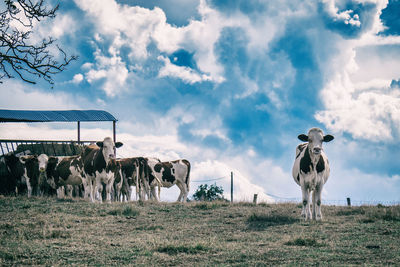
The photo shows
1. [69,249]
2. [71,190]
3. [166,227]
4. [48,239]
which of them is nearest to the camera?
[69,249]

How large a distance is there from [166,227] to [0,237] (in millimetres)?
4009

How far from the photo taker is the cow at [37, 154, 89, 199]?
2241 cm

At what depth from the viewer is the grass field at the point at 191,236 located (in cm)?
805

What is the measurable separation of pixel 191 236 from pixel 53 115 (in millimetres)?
24372

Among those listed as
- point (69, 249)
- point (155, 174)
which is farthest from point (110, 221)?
point (155, 174)

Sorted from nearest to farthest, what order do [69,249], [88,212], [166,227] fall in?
1. [69,249]
2. [166,227]
3. [88,212]

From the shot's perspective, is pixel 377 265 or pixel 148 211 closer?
pixel 377 265

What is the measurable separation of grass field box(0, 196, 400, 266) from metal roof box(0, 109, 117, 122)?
16.2 meters

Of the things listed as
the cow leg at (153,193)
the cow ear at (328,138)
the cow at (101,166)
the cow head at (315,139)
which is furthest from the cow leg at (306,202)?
the cow leg at (153,193)

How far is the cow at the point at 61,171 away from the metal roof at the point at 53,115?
8310 millimetres

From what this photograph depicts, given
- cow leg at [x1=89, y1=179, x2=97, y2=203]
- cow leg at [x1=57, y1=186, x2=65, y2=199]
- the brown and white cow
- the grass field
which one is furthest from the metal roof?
the grass field

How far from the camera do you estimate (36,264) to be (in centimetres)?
774

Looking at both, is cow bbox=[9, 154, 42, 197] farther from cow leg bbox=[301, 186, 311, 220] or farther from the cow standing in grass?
cow leg bbox=[301, 186, 311, 220]

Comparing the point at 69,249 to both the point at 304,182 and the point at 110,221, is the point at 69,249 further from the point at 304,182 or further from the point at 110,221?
the point at 304,182
